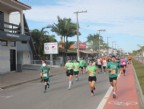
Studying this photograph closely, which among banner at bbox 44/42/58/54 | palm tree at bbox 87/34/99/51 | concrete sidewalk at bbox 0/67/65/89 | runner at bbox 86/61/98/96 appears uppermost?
palm tree at bbox 87/34/99/51

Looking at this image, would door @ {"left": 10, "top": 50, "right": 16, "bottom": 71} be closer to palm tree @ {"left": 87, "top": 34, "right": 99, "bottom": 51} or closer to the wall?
the wall

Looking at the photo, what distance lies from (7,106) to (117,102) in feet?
13.6

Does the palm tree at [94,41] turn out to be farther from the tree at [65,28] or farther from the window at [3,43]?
the window at [3,43]

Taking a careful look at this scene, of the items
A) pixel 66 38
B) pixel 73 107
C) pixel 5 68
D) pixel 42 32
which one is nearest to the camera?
pixel 73 107

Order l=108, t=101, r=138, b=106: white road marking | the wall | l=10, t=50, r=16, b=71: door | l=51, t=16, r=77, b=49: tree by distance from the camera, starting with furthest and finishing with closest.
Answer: l=51, t=16, r=77, b=49: tree, l=10, t=50, r=16, b=71: door, the wall, l=108, t=101, r=138, b=106: white road marking

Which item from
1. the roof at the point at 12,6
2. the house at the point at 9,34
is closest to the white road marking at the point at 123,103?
the house at the point at 9,34

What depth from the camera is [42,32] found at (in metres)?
51.0

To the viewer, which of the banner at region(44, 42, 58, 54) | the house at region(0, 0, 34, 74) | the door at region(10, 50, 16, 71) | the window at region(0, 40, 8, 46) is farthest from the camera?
the banner at region(44, 42, 58, 54)

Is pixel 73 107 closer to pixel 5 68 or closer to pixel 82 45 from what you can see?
pixel 5 68

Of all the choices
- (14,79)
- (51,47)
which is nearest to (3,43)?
(14,79)

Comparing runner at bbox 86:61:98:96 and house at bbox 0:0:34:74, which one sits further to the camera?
house at bbox 0:0:34:74

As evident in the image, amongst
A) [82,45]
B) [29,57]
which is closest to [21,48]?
[29,57]

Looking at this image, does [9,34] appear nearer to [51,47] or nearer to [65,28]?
[51,47]

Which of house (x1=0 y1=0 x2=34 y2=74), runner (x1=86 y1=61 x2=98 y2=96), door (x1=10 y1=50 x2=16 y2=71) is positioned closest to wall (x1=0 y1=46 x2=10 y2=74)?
house (x1=0 y1=0 x2=34 y2=74)
